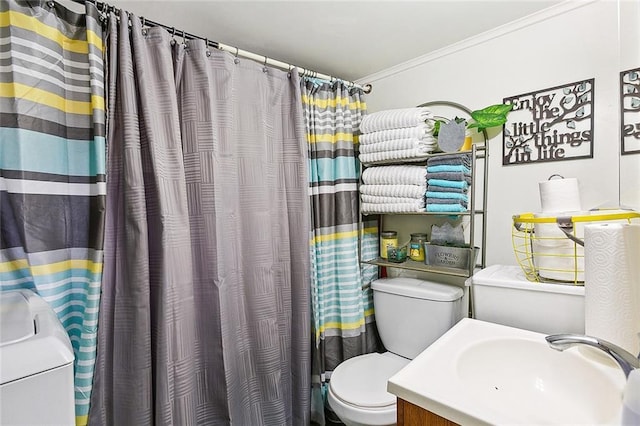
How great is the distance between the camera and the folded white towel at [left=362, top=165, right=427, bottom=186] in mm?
1680

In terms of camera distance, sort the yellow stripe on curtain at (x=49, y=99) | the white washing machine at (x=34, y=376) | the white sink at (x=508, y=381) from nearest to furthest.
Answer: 1. the white washing machine at (x=34, y=376)
2. the white sink at (x=508, y=381)
3. the yellow stripe on curtain at (x=49, y=99)

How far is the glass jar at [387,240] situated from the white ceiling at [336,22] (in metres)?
1.06

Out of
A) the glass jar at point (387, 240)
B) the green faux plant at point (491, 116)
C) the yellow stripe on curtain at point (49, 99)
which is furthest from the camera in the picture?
the glass jar at point (387, 240)

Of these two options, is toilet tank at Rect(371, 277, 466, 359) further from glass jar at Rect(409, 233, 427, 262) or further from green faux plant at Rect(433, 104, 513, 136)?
green faux plant at Rect(433, 104, 513, 136)

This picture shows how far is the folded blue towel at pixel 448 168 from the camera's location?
62.0 inches

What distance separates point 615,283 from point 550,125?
3.02ft

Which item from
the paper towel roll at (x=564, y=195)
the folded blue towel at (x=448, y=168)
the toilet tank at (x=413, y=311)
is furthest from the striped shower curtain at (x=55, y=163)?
the paper towel roll at (x=564, y=195)

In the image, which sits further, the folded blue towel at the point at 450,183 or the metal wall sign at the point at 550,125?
the folded blue towel at the point at 450,183

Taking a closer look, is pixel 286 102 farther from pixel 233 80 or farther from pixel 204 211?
pixel 204 211

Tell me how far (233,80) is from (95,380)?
52.4 inches

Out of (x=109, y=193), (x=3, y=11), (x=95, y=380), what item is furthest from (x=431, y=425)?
(x=3, y=11)

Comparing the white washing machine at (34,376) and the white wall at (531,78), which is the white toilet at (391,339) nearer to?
the white wall at (531,78)

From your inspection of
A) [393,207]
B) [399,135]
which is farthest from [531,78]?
[393,207]

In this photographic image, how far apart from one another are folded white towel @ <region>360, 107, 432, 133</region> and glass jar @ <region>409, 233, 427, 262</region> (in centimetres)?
64
